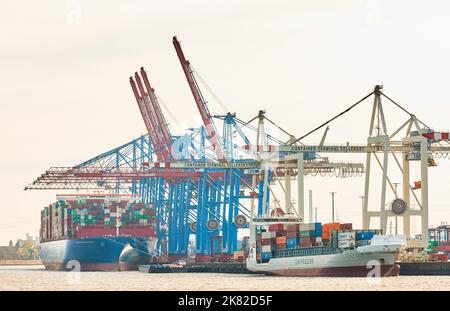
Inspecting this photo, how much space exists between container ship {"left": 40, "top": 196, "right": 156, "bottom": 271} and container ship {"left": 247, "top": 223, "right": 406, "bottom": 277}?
1623 inches

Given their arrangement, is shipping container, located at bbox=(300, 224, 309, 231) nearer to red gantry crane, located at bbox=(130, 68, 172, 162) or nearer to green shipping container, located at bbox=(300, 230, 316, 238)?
green shipping container, located at bbox=(300, 230, 316, 238)

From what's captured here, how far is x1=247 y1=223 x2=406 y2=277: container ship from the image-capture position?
106m

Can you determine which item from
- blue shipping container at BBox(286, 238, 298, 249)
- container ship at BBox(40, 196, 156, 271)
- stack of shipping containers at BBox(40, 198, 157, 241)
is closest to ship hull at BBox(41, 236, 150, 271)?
container ship at BBox(40, 196, 156, 271)

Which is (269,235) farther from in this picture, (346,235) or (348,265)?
(348,265)

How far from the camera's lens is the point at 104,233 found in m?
159

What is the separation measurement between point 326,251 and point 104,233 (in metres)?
55.1

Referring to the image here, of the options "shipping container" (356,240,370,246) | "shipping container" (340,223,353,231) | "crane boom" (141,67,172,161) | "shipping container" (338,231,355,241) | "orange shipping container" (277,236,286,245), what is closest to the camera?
"shipping container" (356,240,370,246)

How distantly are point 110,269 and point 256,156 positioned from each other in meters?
31.0

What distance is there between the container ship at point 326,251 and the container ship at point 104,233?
41218 millimetres

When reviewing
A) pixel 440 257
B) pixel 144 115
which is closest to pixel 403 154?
pixel 440 257

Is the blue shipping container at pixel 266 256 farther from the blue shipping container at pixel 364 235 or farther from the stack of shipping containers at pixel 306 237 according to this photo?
the blue shipping container at pixel 364 235
